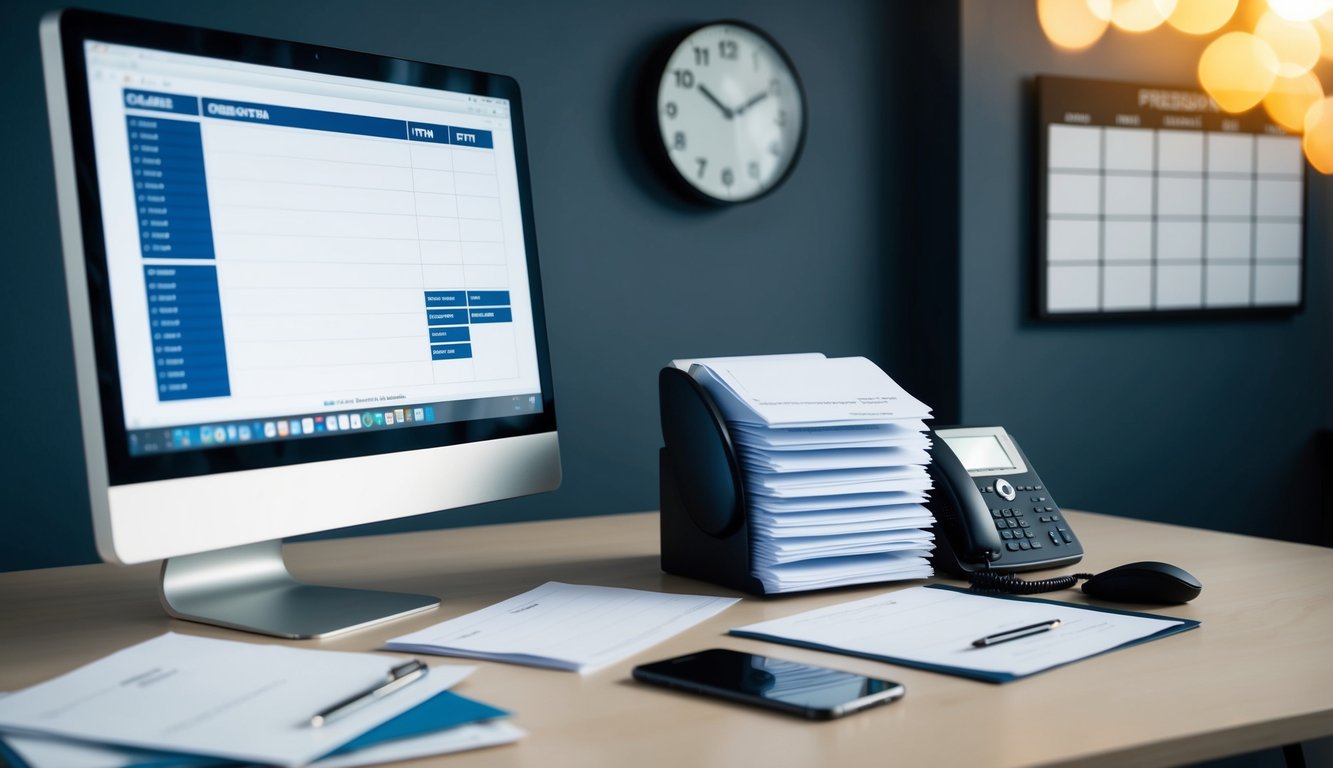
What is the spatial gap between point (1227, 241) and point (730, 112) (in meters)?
1.41

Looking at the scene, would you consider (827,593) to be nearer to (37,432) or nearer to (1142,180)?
(37,432)

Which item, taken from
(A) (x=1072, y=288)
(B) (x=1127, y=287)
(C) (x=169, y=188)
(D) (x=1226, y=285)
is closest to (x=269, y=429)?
(C) (x=169, y=188)

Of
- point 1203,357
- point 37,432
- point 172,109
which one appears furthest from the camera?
point 1203,357

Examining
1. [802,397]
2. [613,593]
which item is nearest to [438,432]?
[613,593]

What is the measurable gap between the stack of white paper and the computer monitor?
0.23 metres

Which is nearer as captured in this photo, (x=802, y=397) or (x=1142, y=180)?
(x=802, y=397)

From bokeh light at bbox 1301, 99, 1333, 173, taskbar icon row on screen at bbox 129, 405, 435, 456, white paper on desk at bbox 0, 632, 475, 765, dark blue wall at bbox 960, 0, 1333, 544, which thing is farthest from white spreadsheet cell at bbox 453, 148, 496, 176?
bokeh light at bbox 1301, 99, 1333, 173

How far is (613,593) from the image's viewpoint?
1089 millimetres

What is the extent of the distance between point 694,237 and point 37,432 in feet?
4.33

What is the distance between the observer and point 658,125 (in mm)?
2379

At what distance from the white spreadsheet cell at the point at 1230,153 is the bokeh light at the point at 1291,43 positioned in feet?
0.74

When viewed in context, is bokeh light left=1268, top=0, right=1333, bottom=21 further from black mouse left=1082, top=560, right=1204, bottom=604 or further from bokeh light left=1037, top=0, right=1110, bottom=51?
bokeh light left=1037, top=0, right=1110, bottom=51

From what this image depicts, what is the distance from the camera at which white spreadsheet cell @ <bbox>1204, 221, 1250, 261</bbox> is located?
116 inches

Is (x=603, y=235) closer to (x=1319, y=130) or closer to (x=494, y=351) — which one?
(x=494, y=351)
